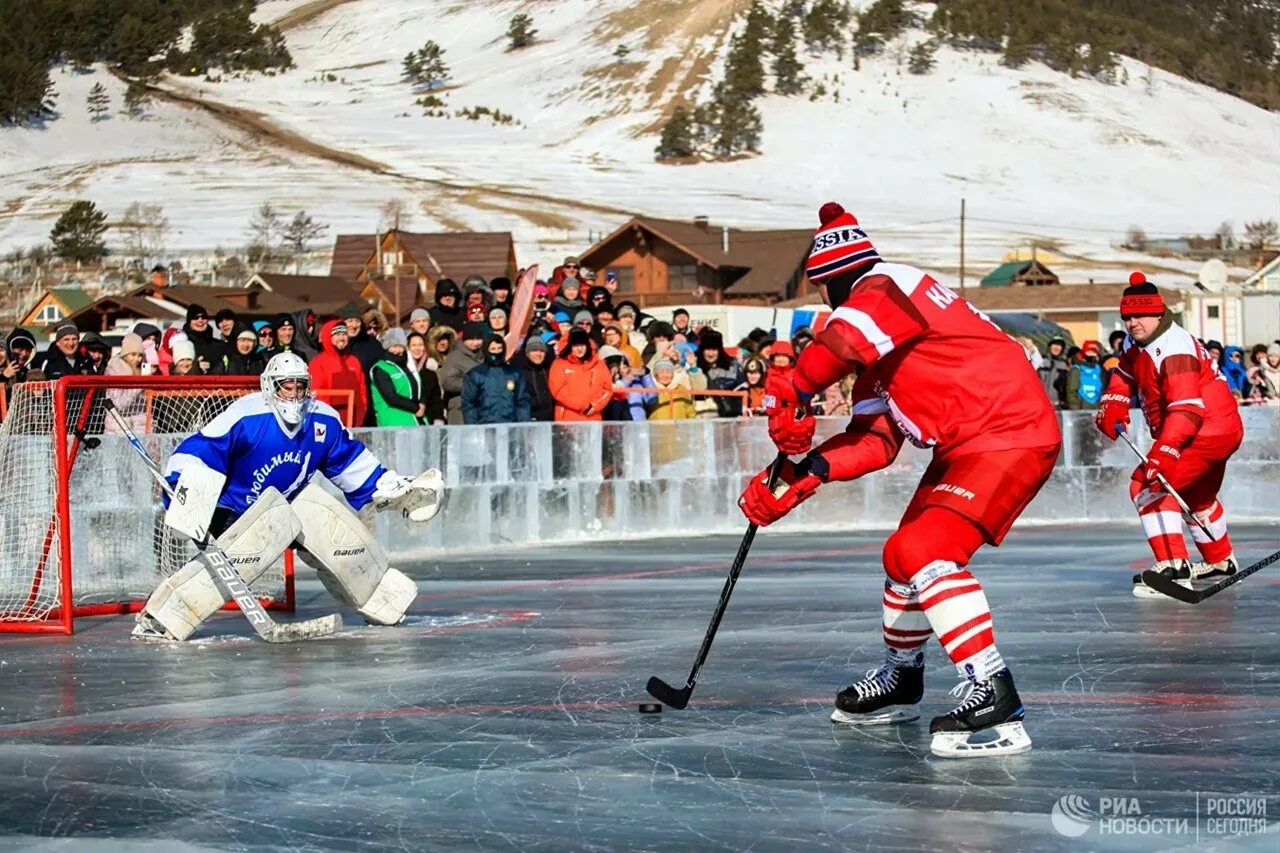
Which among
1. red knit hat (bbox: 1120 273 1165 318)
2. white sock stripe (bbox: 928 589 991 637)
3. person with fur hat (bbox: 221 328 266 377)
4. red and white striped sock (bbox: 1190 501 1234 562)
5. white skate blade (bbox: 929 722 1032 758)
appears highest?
red knit hat (bbox: 1120 273 1165 318)

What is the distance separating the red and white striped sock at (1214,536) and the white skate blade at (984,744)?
5980 mm

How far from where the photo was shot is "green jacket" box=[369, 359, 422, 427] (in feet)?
48.8

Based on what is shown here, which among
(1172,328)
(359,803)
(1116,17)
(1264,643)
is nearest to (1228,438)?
(1172,328)

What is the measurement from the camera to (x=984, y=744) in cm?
638

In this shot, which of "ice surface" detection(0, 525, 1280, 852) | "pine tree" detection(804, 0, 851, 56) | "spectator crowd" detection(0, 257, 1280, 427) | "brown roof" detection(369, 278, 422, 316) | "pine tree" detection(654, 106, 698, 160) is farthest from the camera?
"pine tree" detection(804, 0, 851, 56)

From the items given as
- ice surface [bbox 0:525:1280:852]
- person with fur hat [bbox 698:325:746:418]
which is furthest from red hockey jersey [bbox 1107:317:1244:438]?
person with fur hat [bbox 698:325:746:418]

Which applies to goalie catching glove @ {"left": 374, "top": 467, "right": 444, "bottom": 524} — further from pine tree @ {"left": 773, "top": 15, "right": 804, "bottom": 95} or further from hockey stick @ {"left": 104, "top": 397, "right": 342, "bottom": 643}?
pine tree @ {"left": 773, "top": 15, "right": 804, "bottom": 95}

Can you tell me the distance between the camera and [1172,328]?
1169cm

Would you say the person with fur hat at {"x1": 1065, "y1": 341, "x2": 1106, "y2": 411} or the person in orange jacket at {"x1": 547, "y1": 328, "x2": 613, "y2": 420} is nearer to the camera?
the person in orange jacket at {"x1": 547, "y1": 328, "x2": 613, "y2": 420}

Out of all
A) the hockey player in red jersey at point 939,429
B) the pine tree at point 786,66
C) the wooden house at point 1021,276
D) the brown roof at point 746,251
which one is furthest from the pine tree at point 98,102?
the hockey player in red jersey at point 939,429

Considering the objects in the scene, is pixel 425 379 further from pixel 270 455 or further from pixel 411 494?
pixel 270 455

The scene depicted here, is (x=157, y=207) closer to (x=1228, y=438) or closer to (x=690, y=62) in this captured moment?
(x=690, y=62)

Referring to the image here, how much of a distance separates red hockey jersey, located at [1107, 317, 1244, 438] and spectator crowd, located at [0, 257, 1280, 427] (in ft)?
11.3

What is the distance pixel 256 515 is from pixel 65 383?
154 cm
